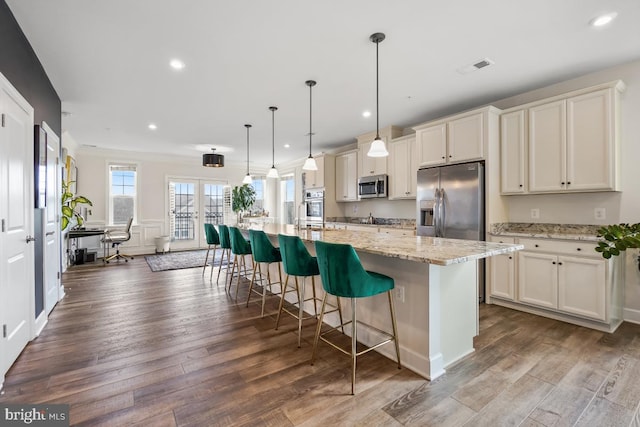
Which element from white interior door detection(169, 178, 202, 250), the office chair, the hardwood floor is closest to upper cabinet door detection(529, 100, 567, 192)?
the hardwood floor

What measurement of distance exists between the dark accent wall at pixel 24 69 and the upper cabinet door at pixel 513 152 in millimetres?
4660

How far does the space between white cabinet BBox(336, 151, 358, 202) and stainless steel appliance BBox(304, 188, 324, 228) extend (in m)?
0.39

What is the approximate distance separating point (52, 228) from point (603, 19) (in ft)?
18.4

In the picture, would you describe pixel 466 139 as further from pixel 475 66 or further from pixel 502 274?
pixel 502 274

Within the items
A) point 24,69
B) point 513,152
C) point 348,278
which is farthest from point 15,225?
point 513,152

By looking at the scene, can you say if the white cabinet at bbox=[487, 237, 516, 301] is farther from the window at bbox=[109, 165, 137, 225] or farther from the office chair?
the window at bbox=[109, 165, 137, 225]

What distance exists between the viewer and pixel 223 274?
5.09 m

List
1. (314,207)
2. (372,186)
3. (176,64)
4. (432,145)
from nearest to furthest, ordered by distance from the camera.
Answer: (176,64)
(432,145)
(372,186)
(314,207)

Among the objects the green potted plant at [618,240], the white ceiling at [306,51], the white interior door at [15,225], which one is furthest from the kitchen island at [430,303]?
the white interior door at [15,225]

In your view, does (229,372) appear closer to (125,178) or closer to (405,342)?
(405,342)

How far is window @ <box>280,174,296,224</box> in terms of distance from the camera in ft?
27.8

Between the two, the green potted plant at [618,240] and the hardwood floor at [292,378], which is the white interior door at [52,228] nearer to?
the hardwood floor at [292,378]

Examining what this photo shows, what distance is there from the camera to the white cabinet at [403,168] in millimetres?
4762

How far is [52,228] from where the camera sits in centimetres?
A: 341
